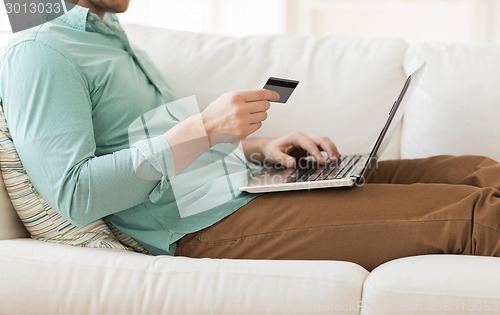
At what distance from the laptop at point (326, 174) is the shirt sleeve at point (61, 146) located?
22 cm

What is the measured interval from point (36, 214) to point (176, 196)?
0.83 ft

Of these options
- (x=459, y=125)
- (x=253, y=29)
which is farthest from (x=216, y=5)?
(x=459, y=125)

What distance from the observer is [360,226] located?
1.20m

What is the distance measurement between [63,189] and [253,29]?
1.92m

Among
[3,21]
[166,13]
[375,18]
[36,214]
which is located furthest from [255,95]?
[375,18]

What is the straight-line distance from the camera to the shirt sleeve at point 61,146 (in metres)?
1.16

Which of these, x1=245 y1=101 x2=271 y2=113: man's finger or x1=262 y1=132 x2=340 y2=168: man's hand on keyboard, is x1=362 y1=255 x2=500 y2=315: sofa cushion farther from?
x1=262 y1=132 x2=340 y2=168: man's hand on keyboard

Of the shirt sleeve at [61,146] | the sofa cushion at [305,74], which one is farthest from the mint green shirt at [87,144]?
the sofa cushion at [305,74]

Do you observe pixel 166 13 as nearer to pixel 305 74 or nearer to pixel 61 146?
pixel 305 74

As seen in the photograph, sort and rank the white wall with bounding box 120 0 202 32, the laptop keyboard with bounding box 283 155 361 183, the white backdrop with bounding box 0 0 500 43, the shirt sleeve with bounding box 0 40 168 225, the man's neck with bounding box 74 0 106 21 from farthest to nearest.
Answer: the white backdrop with bounding box 0 0 500 43, the white wall with bounding box 120 0 202 32, the man's neck with bounding box 74 0 106 21, the laptop keyboard with bounding box 283 155 361 183, the shirt sleeve with bounding box 0 40 168 225

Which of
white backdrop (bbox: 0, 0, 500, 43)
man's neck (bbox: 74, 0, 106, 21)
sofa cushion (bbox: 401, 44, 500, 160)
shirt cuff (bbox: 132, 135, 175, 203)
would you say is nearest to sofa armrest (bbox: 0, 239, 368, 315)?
shirt cuff (bbox: 132, 135, 175, 203)

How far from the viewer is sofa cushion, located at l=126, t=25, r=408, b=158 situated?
1.71 m

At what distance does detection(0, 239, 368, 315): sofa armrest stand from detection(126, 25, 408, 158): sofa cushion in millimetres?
613

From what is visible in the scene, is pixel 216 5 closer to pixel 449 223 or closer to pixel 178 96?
pixel 178 96
